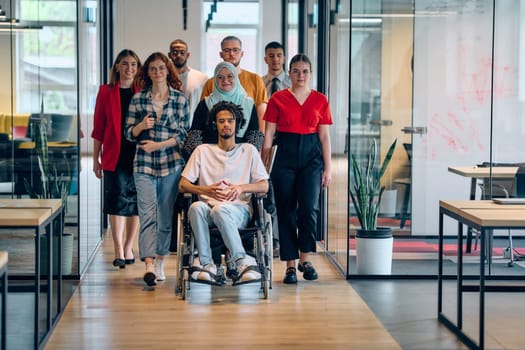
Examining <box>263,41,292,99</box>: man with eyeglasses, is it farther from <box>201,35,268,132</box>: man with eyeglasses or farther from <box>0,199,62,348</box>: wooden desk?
<box>0,199,62,348</box>: wooden desk

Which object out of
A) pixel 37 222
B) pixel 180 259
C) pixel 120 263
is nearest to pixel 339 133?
pixel 120 263

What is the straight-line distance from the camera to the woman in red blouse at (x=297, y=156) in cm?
597

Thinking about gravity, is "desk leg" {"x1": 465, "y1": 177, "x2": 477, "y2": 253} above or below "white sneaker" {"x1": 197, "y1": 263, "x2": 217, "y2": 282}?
above

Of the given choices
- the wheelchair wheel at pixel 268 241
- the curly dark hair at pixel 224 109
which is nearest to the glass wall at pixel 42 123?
the curly dark hair at pixel 224 109

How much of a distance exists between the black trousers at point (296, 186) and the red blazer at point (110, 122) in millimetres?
1004

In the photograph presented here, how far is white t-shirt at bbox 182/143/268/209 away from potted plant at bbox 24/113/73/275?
93 cm

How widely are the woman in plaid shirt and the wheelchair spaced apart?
228 mm

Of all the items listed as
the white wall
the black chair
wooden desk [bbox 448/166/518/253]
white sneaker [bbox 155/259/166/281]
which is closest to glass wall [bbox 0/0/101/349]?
white sneaker [bbox 155/259/166/281]

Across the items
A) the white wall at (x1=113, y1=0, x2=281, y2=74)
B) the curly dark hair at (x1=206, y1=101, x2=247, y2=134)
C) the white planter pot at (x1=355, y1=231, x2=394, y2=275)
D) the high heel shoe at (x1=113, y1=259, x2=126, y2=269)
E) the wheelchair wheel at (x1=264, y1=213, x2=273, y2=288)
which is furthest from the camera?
the white wall at (x1=113, y1=0, x2=281, y2=74)

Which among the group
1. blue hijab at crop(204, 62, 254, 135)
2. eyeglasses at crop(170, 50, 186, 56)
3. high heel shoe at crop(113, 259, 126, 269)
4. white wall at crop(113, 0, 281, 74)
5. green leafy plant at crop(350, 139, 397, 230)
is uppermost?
white wall at crop(113, 0, 281, 74)

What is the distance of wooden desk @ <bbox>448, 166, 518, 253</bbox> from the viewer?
19.4 ft

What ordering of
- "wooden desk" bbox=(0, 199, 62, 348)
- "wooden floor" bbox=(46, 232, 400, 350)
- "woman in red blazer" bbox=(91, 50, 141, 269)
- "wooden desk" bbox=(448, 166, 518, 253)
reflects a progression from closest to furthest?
"wooden desk" bbox=(0, 199, 62, 348), "wooden floor" bbox=(46, 232, 400, 350), "wooden desk" bbox=(448, 166, 518, 253), "woman in red blazer" bbox=(91, 50, 141, 269)

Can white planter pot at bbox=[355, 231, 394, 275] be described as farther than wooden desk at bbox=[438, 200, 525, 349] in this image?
Yes

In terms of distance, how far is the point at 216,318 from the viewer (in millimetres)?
5004
